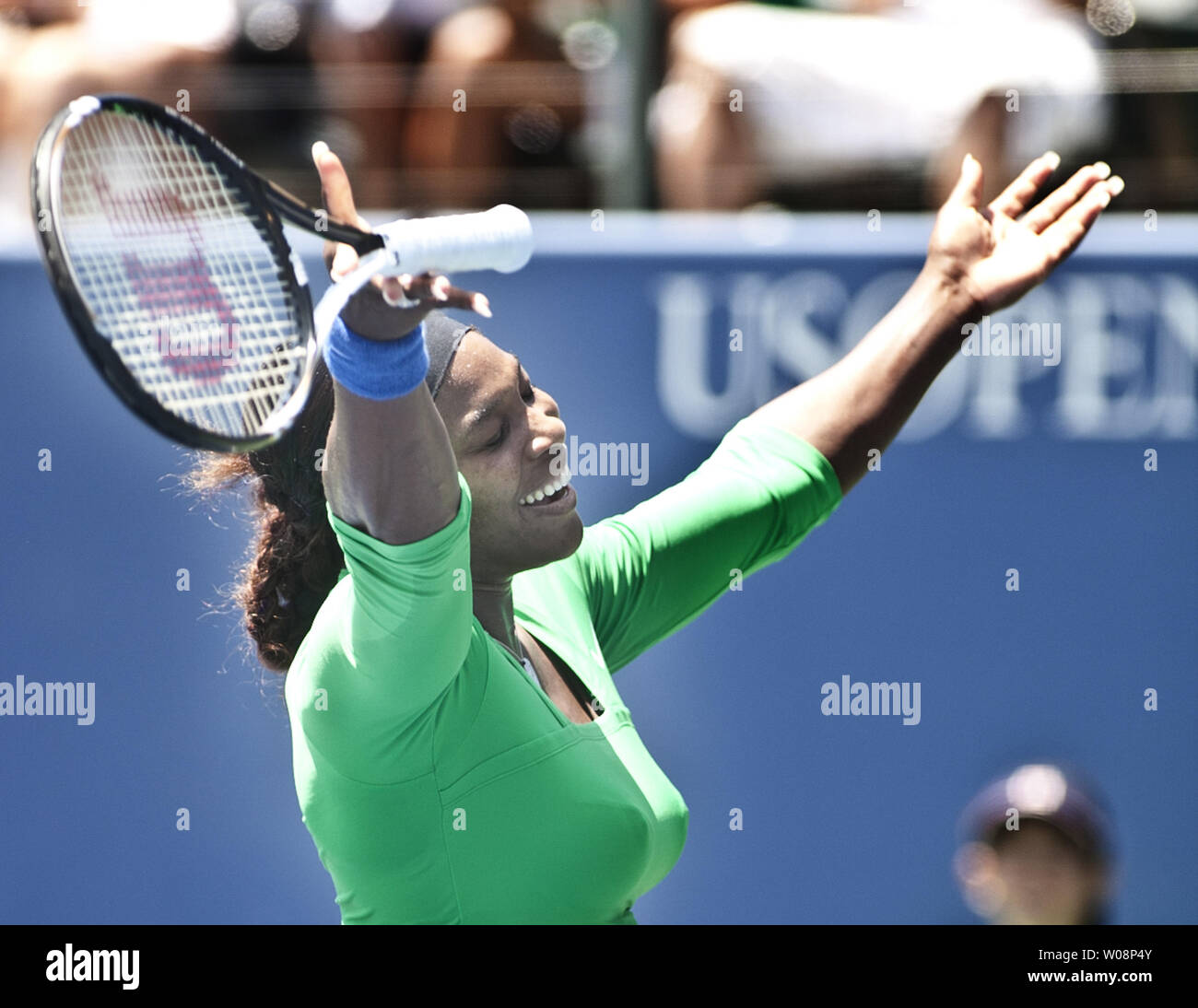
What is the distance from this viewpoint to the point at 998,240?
79.7 inches

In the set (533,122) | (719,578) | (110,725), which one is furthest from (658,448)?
(110,725)

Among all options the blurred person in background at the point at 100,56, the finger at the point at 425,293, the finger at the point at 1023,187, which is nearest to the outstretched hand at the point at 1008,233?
the finger at the point at 1023,187

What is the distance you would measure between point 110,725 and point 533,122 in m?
1.10

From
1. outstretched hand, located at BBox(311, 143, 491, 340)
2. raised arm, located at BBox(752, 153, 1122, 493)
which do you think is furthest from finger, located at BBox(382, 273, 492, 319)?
raised arm, located at BBox(752, 153, 1122, 493)

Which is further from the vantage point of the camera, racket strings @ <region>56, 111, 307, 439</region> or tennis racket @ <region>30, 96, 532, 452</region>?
racket strings @ <region>56, 111, 307, 439</region>

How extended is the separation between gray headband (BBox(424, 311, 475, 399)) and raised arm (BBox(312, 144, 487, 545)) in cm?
30

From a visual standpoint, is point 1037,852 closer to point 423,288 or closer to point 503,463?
point 503,463

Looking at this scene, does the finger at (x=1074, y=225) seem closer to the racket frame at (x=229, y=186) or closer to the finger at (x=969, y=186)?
the finger at (x=969, y=186)

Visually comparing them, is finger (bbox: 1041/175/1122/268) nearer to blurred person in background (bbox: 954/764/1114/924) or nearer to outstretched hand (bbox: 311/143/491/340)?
blurred person in background (bbox: 954/764/1114/924)

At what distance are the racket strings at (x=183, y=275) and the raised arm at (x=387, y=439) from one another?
4.3 inches

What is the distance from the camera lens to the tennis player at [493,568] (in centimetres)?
132

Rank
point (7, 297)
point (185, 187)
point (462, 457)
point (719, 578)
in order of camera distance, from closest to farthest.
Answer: point (185, 187)
point (462, 457)
point (719, 578)
point (7, 297)

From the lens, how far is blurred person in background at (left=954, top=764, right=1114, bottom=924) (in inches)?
85.9
